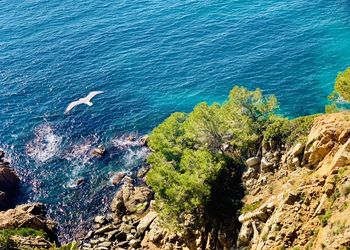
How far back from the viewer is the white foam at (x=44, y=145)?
316 ft

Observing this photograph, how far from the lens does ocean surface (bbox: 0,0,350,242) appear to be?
9331 cm

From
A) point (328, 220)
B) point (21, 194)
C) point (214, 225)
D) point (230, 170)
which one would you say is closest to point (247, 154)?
point (230, 170)

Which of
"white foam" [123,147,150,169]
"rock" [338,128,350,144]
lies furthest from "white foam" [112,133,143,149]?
"rock" [338,128,350,144]

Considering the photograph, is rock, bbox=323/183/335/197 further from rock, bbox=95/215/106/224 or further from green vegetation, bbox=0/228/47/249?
rock, bbox=95/215/106/224

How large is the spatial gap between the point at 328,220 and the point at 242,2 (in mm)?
112185

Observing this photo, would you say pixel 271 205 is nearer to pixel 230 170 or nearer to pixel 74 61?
pixel 230 170

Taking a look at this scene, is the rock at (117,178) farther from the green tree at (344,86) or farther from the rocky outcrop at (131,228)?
the green tree at (344,86)

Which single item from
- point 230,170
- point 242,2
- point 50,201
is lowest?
point 50,201

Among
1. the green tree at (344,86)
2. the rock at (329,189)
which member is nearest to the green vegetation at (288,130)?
the green tree at (344,86)

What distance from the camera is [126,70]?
12112 cm

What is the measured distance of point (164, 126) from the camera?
234 feet

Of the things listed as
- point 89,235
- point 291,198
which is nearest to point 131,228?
point 89,235

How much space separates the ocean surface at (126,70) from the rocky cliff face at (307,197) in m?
38.7

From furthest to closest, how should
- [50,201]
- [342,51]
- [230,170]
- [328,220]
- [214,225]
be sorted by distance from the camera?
[342,51]
[50,201]
[230,170]
[214,225]
[328,220]
